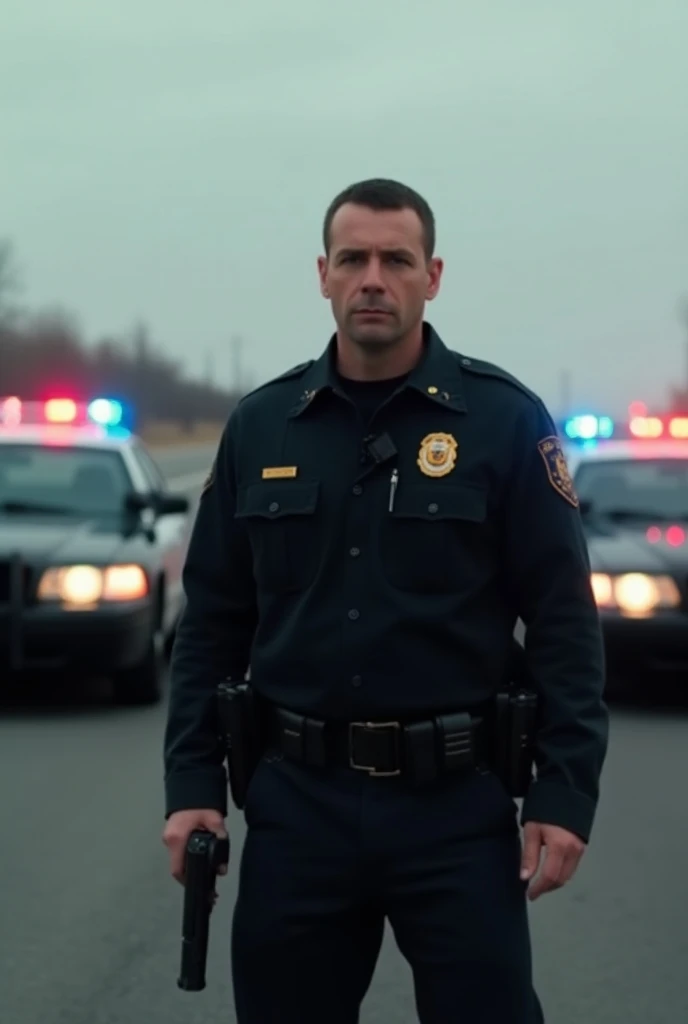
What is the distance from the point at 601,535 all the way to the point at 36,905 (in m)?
5.08

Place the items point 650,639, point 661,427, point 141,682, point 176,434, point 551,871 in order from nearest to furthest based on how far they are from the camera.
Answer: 1. point 551,871
2. point 650,639
3. point 141,682
4. point 661,427
5. point 176,434

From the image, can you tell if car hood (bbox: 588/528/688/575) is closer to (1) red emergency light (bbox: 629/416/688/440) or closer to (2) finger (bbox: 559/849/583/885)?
(1) red emergency light (bbox: 629/416/688/440)

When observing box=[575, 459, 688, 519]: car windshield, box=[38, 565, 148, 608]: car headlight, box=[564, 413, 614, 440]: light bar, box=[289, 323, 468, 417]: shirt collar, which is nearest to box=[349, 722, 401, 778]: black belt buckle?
box=[289, 323, 468, 417]: shirt collar

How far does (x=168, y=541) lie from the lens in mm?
10828

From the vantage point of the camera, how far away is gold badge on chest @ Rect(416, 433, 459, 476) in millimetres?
3031

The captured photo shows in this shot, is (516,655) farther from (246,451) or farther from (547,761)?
(246,451)

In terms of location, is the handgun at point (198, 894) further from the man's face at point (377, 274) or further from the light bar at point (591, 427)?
the light bar at point (591, 427)

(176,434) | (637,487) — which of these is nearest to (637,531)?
(637,487)

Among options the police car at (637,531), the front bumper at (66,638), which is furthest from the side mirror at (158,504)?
the police car at (637,531)

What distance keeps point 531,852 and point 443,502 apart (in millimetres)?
592

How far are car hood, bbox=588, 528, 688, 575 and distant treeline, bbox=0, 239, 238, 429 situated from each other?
222 ft

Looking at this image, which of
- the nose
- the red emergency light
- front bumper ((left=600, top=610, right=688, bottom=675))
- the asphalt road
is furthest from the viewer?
the red emergency light

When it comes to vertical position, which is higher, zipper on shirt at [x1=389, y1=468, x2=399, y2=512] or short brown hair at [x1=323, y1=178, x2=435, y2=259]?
short brown hair at [x1=323, y1=178, x2=435, y2=259]

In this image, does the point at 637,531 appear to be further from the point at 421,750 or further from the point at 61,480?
the point at 421,750
